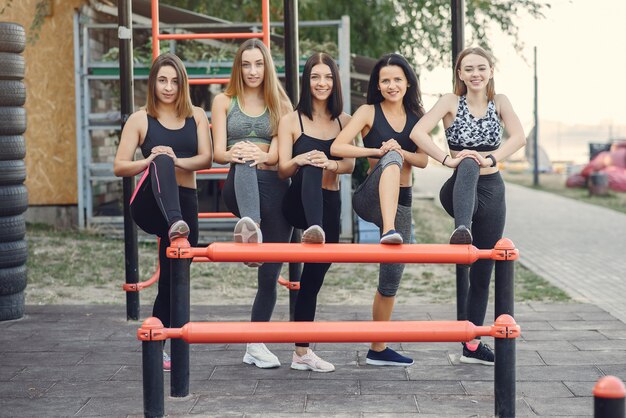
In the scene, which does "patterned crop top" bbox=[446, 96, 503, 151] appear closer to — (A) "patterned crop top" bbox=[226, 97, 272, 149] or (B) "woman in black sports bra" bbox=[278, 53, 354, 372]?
(B) "woman in black sports bra" bbox=[278, 53, 354, 372]

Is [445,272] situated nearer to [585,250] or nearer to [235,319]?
[585,250]

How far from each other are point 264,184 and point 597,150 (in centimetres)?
2475

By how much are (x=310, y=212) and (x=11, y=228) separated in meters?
3.05

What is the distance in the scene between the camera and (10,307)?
7023 millimetres

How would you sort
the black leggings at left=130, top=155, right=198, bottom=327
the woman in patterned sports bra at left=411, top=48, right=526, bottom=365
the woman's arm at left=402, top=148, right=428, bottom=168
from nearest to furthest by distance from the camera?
the black leggings at left=130, top=155, right=198, bottom=327 < the woman in patterned sports bra at left=411, top=48, right=526, bottom=365 < the woman's arm at left=402, top=148, right=428, bottom=168

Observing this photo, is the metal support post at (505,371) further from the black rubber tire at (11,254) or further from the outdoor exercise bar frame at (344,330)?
the black rubber tire at (11,254)

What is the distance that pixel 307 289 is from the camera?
548 cm

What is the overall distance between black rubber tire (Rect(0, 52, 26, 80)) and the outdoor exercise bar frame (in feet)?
9.95

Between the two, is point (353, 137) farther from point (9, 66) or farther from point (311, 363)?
point (9, 66)

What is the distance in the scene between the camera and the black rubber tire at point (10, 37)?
6957 millimetres

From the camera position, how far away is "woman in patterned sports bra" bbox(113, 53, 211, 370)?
524 centimetres

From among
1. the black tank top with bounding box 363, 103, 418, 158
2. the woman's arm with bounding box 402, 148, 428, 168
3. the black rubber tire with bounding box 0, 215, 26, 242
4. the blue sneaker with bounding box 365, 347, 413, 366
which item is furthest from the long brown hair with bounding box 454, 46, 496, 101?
the black rubber tire with bounding box 0, 215, 26, 242

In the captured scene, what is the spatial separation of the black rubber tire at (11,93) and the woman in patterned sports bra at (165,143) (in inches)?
81.5

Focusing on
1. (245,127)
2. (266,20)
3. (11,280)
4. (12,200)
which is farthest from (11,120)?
(245,127)
